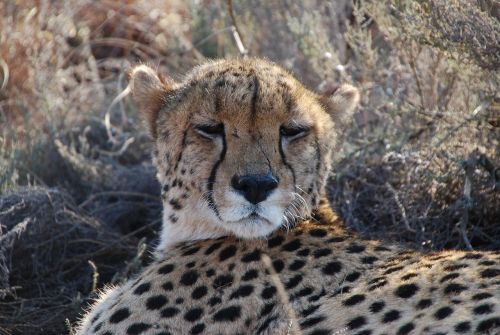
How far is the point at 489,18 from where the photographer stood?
3.63 metres

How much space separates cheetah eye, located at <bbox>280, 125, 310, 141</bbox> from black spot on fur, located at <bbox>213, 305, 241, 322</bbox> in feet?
2.11

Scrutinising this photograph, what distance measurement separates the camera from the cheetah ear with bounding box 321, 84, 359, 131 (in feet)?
11.8

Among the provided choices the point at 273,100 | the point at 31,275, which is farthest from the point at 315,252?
the point at 31,275

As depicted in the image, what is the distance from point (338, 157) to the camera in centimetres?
424

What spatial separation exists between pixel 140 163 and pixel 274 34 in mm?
1424

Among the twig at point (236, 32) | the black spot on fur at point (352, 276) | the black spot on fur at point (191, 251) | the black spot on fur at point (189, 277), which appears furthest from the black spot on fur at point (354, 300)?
the twig at point (236, 32)

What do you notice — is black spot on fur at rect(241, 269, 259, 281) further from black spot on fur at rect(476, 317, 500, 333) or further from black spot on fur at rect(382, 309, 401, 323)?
black spot on fur at rect(476, 317, 500, 333)

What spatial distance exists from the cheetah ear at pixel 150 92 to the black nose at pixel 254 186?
64cm

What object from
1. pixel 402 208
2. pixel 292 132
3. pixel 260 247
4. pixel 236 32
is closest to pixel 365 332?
pixel 260 247

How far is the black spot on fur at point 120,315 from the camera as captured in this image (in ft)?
10.0

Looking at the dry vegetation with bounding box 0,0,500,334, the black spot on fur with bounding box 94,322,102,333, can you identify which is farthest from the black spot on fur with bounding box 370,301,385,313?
the dry vegetation with bounding box 0,0,500,334

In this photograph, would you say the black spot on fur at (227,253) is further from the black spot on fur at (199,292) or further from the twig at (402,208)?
the twig at (402,208)

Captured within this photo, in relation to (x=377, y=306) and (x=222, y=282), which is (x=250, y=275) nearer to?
(x=222, y=282)

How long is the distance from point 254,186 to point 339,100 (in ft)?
2.55
